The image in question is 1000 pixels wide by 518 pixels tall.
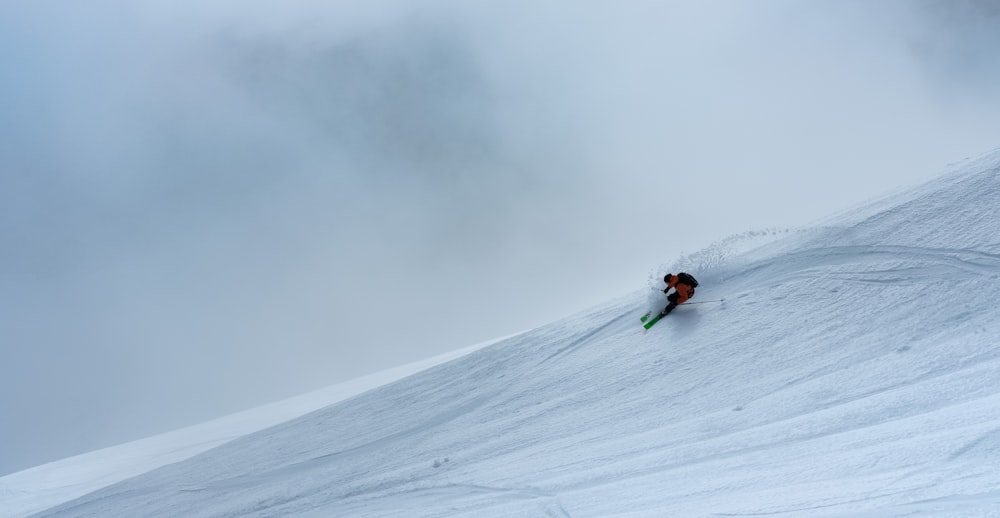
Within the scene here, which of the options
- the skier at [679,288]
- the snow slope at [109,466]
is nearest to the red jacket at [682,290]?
the skier at [679,288]

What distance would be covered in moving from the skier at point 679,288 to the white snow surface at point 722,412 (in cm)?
16

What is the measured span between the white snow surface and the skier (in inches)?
6.2

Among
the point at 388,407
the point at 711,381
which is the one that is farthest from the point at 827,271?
the point at 388,407

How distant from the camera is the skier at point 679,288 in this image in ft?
31.7

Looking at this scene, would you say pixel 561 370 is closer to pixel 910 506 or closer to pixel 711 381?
pixel 711 381

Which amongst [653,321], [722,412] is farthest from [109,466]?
[722,412]

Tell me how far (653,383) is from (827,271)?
2689 mm

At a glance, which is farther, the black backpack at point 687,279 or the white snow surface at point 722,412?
the black backpack at point 687,279

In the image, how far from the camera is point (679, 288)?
31.7 ft

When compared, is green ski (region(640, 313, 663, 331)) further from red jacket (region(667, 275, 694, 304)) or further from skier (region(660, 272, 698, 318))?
red jacket (region(667, 275, 694, 304))

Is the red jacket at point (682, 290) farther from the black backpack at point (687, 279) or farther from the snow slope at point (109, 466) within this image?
the snow slope at point (109, 466)

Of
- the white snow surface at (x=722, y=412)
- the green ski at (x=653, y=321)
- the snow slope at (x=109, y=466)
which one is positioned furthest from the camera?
the snow slope at (x=109, y=466)

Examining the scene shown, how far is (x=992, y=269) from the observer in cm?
763

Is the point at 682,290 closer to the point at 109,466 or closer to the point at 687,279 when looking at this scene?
the point at 687,279
